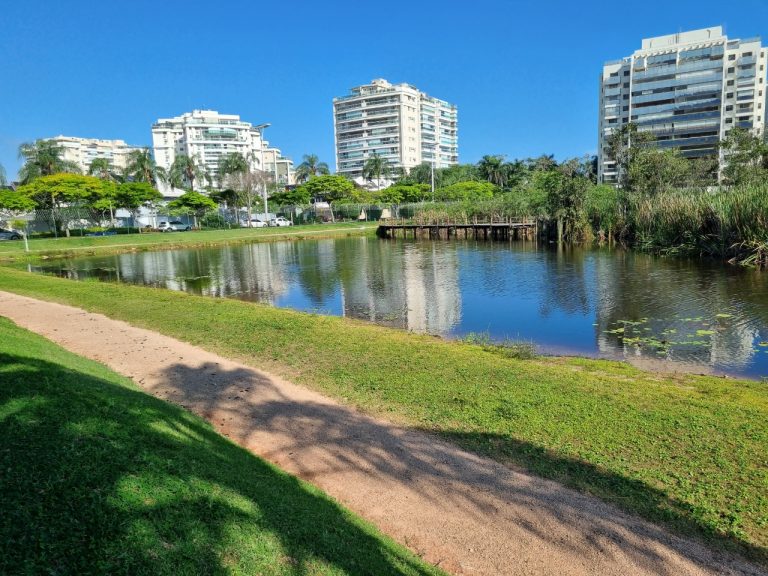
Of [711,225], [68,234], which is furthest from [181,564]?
[68,234]

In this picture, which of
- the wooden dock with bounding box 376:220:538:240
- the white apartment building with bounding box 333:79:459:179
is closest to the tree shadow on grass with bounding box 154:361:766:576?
the wooden dock with bounding box 376:220:538:240

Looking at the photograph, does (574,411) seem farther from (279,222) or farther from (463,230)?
(279,222)

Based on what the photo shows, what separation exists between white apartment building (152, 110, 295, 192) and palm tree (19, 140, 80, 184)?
6227 centimetres

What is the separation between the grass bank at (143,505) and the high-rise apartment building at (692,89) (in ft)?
309

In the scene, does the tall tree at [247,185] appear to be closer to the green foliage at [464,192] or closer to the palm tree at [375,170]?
the green foliage at [464,192]

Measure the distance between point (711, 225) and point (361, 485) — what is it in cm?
3093

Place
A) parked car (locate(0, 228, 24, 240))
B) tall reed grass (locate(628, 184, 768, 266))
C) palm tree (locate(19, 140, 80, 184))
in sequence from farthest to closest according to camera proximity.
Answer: palm tree (locate(19, 140, 80, 184))
parked car (locate(0, 228, 24, 240))
tall reed grass (locate(628, 184, 768, 266))

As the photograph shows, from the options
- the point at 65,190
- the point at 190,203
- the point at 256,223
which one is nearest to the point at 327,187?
the point at 256,223

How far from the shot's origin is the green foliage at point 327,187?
77375mm

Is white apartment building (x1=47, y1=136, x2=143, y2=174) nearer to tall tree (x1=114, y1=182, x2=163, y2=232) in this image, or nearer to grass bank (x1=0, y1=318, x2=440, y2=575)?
tall tree (x1=114, y1=182, x2=163, y2=232)

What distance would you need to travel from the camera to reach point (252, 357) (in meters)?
9.55

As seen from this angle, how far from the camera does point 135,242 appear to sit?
46.4 meters

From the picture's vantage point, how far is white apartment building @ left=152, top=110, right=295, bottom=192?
137625 mm

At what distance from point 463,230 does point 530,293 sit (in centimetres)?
3809
